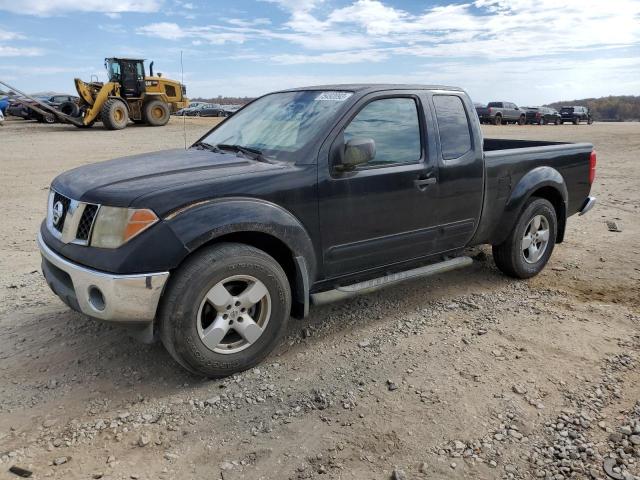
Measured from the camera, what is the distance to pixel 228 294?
3242mm

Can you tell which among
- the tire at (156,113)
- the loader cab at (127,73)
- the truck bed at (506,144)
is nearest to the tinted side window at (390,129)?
the truck bed at (506,144)

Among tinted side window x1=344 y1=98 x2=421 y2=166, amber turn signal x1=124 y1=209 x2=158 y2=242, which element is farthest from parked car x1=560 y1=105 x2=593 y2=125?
amber turn signal x1=124 y1=209 x2=158 y2=242

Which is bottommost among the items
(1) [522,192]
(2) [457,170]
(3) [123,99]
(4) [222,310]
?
(4) [222,310]

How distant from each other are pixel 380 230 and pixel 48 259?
2242 mm

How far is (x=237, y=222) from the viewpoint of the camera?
320 centimetres

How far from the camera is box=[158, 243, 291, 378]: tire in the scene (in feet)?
10.1

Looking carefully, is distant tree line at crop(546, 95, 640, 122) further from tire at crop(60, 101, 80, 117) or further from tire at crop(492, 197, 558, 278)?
tire at crop(492, 197, 558, 278)

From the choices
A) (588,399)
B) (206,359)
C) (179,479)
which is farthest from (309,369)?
(588,399)

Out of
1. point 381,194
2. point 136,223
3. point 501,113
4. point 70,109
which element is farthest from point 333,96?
point 501,113

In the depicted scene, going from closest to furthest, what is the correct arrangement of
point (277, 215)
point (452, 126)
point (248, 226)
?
point (248, 226)
point (277, 215)
point (452, 126)

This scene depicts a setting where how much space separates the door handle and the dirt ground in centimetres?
105

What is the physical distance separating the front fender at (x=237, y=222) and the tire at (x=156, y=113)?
75.1 ft

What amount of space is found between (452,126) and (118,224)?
279 cm

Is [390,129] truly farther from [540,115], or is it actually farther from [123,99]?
[540,115]
